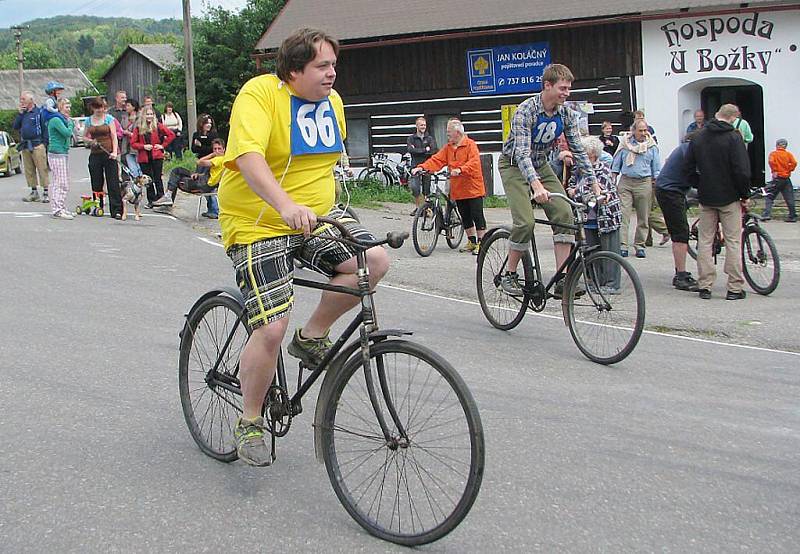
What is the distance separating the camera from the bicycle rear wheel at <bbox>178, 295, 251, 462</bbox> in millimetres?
5062

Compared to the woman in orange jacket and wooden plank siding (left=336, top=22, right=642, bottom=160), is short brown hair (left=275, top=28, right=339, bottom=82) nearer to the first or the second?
the woman in orange jacket

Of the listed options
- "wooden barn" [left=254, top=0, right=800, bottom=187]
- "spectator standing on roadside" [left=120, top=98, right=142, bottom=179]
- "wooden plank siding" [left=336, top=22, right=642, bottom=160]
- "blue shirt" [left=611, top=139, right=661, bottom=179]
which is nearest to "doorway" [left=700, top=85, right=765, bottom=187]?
"wooden barn" [left=254, top=0, right=800, bottom=187]

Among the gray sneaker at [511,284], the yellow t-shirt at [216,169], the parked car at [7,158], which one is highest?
the parked car at [7,158]

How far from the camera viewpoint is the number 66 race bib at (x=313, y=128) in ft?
15.1

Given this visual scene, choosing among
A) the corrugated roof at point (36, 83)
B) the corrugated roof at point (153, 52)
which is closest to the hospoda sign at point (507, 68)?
the corrugated roof at point (153, 52)

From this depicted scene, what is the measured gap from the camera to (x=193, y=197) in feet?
69.0

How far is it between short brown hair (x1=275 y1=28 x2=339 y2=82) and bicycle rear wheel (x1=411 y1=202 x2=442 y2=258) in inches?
375

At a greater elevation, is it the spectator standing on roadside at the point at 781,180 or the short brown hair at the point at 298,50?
the short brown hair at the point at 298,50

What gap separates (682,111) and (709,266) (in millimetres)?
13524

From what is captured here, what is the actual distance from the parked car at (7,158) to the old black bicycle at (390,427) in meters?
29.8

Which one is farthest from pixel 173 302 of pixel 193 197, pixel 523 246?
pixel 193 197

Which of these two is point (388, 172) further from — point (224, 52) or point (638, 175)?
point (224, 52)

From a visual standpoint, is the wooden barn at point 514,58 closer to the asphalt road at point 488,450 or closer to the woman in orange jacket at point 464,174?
the woman in orange jacket at point 464,174

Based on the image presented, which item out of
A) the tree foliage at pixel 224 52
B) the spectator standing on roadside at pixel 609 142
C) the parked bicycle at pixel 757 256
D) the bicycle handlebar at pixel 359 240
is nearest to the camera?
the bicycle handlebar at pixel 359 240
